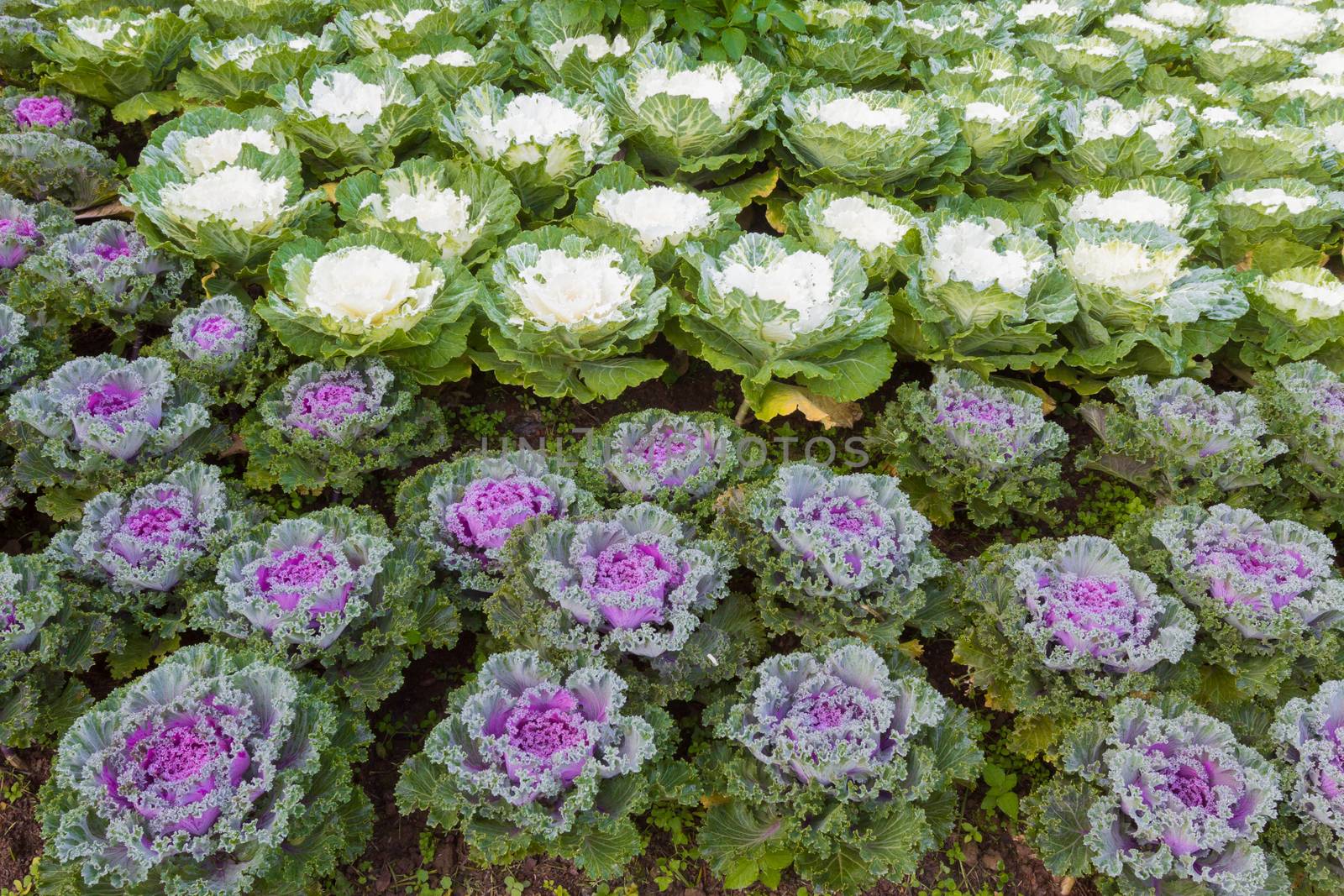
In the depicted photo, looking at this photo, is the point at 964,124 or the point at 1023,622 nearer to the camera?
the point at 1023,622

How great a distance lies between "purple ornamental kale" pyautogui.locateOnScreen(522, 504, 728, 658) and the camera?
9.43 ft

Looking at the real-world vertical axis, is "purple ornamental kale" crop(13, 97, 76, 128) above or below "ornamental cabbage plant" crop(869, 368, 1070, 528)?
above

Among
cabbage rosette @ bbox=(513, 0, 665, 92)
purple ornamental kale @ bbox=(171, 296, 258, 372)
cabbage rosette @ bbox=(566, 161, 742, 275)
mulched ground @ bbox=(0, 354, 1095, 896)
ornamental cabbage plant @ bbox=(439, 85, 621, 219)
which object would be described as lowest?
mulched ground @ bbox=(0, 354, 1095, 896)

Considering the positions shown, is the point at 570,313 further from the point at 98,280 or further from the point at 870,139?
the point at 98,280

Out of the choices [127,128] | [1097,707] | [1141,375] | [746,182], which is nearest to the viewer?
[1097,707]

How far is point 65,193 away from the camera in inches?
197

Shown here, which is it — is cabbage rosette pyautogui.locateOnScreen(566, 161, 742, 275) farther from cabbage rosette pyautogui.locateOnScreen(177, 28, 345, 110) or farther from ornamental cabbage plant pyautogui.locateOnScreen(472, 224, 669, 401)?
cabbage rosette pyautogui.locateOnScreen(177, 28, 345, 110)

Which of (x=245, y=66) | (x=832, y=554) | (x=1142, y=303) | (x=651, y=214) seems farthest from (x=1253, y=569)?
(x=245, y=66)

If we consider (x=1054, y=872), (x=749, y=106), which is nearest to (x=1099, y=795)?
(x=1054, y=872)

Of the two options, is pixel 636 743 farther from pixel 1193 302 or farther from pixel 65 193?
pixel 65 193

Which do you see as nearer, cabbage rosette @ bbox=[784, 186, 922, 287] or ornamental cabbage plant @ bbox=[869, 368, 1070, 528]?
ornamental cabbage plant @ bbox=[869, 368, 1070, 528]

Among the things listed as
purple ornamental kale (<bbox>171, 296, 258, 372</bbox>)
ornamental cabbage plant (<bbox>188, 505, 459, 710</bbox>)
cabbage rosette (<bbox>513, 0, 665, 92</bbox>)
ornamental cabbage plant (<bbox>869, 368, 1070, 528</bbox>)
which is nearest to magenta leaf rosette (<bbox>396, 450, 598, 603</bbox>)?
ornamental cabbage plant (<bbox>188, 505, 459, 710</bbox>)

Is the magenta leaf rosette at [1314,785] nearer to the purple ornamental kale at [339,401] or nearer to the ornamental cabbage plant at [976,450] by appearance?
the ornamental cabbage plant at [976,450]

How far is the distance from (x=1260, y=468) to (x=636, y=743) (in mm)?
2950
